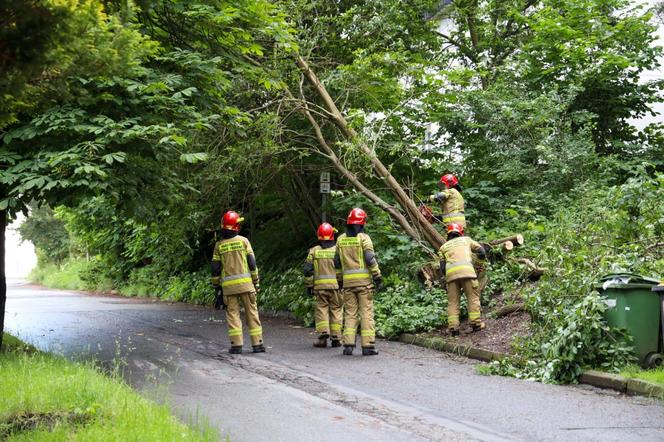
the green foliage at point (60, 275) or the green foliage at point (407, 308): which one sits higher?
the green foliage at point (407, 308)

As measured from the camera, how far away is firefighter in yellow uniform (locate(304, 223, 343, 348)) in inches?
459

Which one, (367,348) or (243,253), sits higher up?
(243,253)

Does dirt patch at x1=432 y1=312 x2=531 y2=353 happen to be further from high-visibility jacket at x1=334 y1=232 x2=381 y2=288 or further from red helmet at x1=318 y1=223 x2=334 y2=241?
red helmet at x1=318 y1=223 x2=334 y2=241

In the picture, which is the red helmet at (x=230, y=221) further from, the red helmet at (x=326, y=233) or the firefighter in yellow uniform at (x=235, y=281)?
the red helmet at (x=326, y=233)

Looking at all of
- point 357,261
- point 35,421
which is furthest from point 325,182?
point 35,421

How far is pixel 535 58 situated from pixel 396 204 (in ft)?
17.5

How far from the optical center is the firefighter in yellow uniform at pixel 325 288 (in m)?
11.7

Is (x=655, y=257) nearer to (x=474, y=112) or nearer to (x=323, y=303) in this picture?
(x=323, y=303)

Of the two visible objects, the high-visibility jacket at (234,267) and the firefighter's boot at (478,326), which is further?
the firefighter's boot at (478,326)

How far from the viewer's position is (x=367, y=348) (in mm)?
10711

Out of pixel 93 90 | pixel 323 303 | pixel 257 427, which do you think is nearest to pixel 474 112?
pixel 323 303

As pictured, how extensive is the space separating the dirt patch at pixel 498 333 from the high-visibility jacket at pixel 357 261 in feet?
5.60

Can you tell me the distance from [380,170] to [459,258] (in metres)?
3.49

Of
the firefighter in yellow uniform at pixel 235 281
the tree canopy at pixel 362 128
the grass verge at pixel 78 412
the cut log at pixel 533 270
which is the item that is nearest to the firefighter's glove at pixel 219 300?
the firefighter in yellow uniform at pixel 235 281
